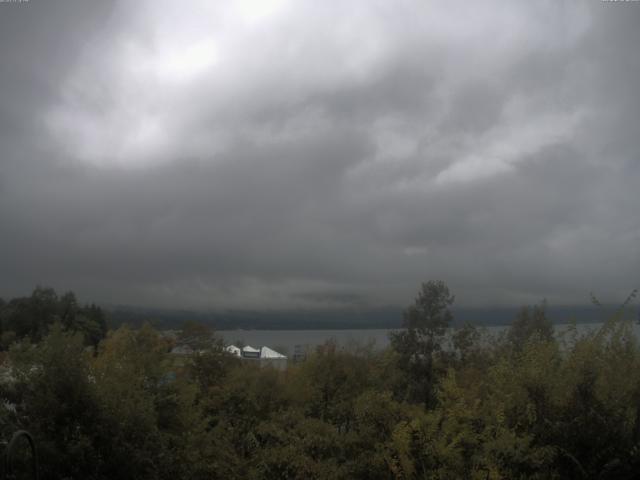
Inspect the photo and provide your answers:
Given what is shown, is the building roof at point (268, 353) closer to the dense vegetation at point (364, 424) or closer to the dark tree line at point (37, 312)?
the dark tree line at point (37, 312)

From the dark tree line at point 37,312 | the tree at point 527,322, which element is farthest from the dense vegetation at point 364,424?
the dark tree line at point 37,312

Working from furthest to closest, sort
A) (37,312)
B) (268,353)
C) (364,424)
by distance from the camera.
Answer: (268,353) < (37,312) < (364,424)

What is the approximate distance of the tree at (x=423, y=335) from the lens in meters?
43.4

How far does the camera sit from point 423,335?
44562 mm

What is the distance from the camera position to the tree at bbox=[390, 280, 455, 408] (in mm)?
43406

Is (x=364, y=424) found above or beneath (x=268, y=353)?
above

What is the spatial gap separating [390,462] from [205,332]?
44.4m

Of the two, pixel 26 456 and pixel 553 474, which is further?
pixel 553 474

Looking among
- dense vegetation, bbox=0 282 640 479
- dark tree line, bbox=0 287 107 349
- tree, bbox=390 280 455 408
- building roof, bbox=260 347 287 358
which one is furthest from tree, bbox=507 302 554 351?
dark tree line, bbox=0 287 107 349

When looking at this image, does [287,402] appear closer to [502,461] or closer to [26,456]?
[502,461]

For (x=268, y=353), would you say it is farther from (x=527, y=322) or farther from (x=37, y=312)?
(x=527, y=322)

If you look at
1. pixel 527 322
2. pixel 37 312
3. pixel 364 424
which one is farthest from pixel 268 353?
pixel 364 424

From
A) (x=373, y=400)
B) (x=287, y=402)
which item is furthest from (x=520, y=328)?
(x=373, y=400)

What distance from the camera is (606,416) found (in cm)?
1526
